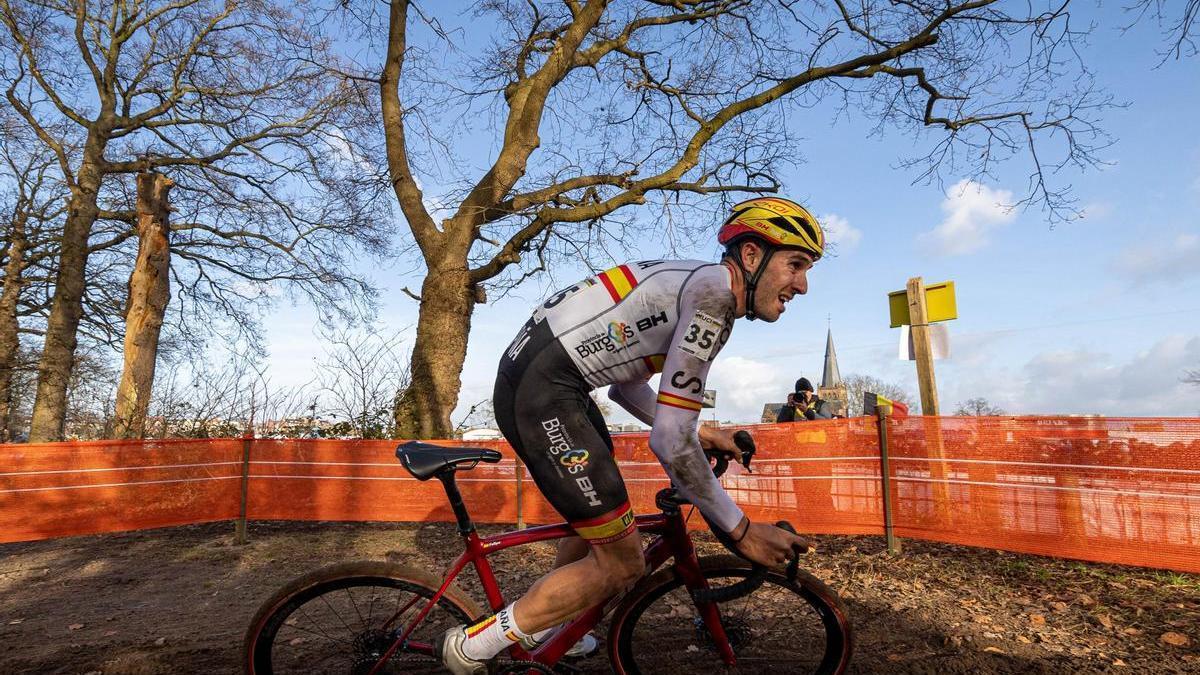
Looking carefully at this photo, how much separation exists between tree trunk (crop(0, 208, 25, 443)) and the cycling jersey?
16114 millimetres

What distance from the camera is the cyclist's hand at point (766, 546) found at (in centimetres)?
239

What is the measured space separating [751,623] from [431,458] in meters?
1.59

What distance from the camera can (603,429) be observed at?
2750 millimetres

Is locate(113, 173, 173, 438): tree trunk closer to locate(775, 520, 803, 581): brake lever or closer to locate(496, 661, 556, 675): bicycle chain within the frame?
locate(496, 661, 556, 675): bicycle chain

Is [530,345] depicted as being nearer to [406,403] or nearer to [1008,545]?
[1008,545]

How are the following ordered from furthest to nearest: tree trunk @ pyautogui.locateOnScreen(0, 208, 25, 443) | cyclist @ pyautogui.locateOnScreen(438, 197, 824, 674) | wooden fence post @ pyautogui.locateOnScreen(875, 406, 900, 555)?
tree trunk @ pyautogui.locateOnScreen(0, 208, 25, 443)
wooden fence post @ pyautogui.locateOnScreen(875, 406, 900, 555)
cyclist @ pyautogui.locateOnScreen(438, 197, 824, 674)

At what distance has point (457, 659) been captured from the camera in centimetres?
240

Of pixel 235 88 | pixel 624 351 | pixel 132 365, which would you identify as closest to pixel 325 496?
pixel 132 365

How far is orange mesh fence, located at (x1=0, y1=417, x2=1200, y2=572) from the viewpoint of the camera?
5578 millimetres

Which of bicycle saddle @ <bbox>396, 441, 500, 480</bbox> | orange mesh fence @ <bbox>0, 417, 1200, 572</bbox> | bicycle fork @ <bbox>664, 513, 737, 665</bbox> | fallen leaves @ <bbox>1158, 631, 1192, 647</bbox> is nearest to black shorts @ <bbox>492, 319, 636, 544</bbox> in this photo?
bicycle saddle @ <bbox>396, 441, 500, 480</bbox>

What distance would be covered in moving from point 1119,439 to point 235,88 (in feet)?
56.3

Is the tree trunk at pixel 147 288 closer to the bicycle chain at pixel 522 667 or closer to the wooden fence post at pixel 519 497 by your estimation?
the wooden fence post at pixel 519 497

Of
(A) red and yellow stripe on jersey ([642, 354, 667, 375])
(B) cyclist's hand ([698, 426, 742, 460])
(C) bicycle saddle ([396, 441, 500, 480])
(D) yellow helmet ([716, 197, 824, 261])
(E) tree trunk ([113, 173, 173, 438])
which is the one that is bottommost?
(C) bicycle saddle ([396, 441, 500, 480])

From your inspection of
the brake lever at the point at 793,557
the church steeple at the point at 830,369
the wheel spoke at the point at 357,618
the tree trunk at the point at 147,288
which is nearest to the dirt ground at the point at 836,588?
the wheel spoke at the point at 357,618
